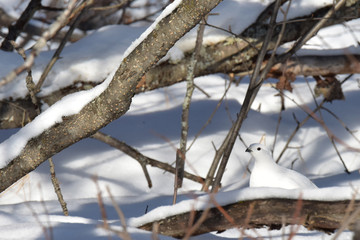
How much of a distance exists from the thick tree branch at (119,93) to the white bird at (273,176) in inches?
45.7

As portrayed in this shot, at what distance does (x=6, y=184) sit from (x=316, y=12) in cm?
274

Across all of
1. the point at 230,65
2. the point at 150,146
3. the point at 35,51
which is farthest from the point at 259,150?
the point at 35,51

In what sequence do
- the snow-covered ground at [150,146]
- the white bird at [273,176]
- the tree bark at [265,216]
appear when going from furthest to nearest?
1. the snow-covered ground at [150,146]
2. the white bird at [273,176]
3. the tree bark at [265,216]

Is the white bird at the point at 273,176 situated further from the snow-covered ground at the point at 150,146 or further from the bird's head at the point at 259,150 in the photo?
the snow-covered ground at the point at 150,146

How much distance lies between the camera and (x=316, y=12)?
3.80 meters

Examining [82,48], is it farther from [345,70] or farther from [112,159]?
[345,70]

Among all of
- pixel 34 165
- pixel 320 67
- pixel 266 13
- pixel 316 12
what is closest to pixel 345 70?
pixel 320 67

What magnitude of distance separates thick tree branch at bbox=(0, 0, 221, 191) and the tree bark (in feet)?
1.71

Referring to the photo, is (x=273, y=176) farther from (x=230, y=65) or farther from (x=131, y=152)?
(x=230, y=65)

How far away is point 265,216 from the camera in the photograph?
1.99 metres

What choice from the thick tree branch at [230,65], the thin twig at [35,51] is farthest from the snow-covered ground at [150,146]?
the thin twig at [35,51]

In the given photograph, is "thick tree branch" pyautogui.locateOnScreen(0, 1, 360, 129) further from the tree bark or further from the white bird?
the tree bark

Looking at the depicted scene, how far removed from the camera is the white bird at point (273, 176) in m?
2.57

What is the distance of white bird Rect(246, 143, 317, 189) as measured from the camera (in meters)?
2.57
